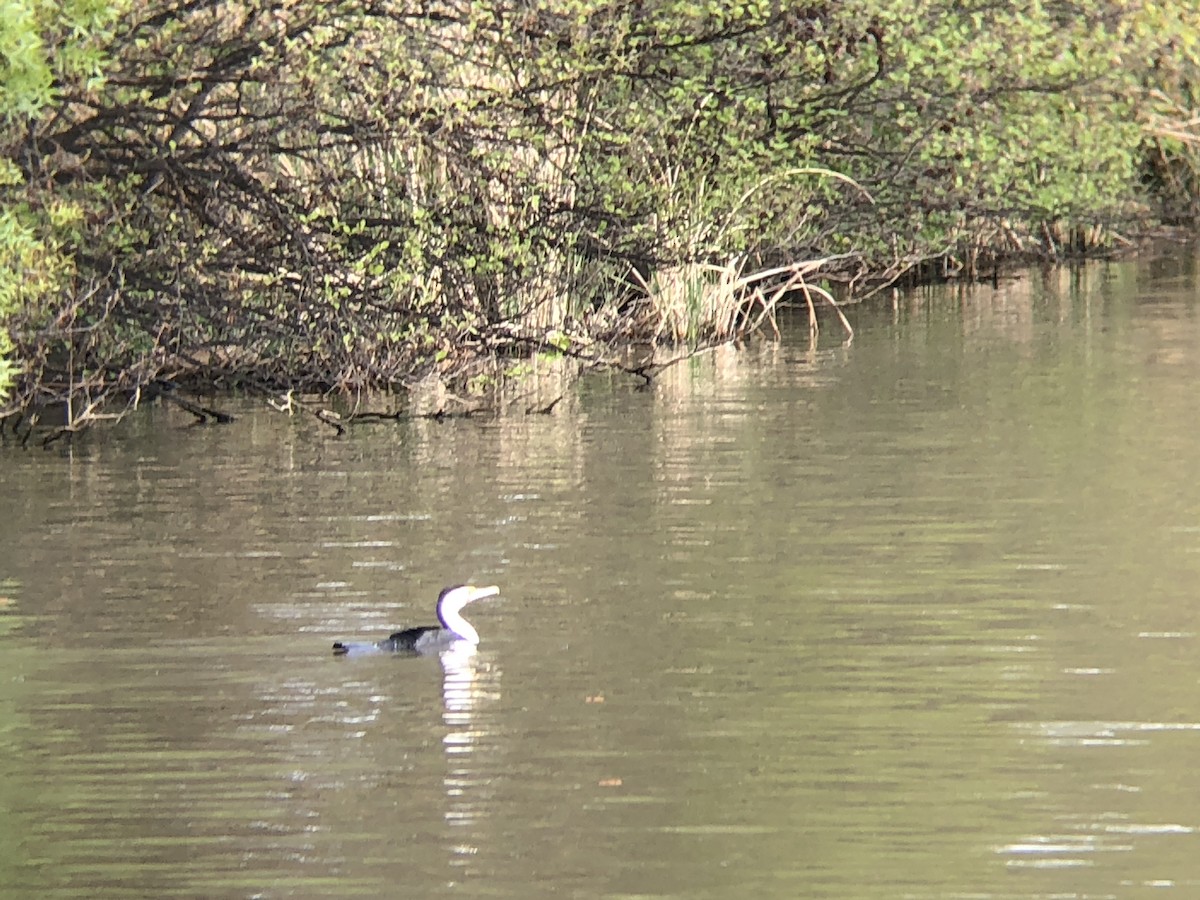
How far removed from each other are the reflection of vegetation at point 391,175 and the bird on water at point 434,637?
10.7 ft

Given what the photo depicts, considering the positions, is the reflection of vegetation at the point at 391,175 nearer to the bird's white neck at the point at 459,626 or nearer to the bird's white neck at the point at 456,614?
the bird's white neck at the point at 456,614

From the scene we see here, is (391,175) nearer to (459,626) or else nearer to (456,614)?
(456,614)

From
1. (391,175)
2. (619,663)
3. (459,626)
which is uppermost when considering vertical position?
(391,175)

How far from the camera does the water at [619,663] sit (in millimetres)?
7273

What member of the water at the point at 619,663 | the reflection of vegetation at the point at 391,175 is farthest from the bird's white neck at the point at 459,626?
the reflection of vegetation at the point at 391,175

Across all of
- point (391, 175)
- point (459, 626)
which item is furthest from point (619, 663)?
point (391, 175)

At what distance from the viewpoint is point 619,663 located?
31.8ft

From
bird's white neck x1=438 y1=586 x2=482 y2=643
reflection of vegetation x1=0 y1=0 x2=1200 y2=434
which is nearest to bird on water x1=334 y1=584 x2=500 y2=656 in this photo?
bird's white neck x1=438 y1=586 x2=482 y2=643

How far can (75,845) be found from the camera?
7449 millimetres

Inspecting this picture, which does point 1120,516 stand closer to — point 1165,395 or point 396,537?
point 396,537

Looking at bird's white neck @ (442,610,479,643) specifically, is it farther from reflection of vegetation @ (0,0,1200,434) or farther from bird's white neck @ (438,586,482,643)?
reflection of vegetation @ (0,0,1200,434)

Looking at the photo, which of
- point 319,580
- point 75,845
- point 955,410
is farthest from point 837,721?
point 955,410

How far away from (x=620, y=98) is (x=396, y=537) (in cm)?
1032

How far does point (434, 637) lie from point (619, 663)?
0.67 metres
